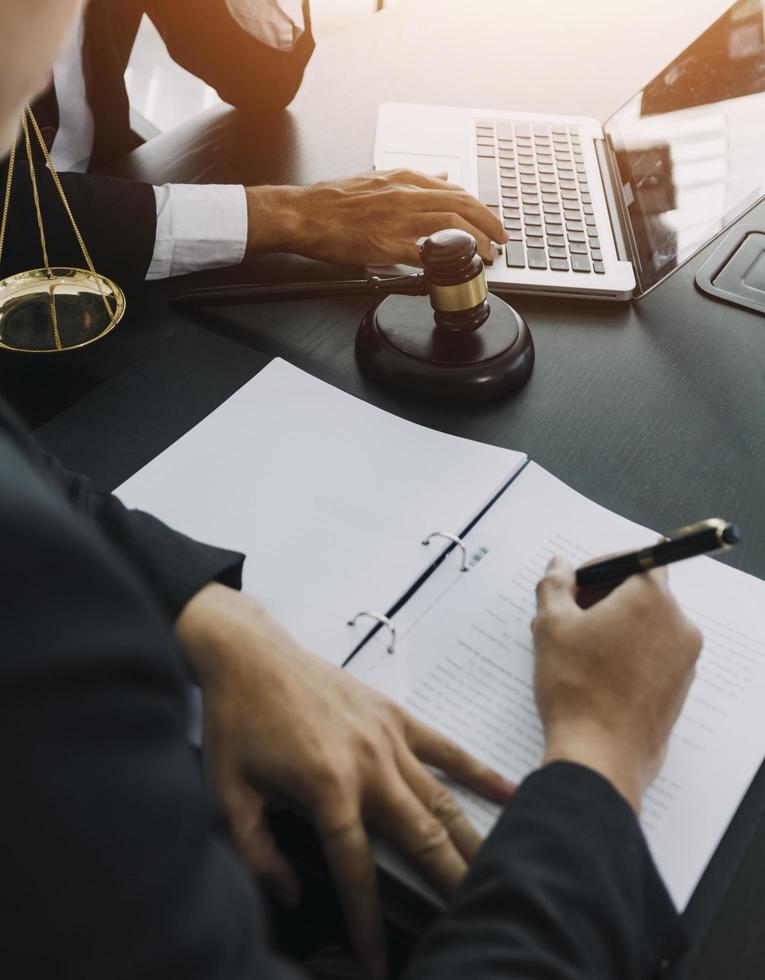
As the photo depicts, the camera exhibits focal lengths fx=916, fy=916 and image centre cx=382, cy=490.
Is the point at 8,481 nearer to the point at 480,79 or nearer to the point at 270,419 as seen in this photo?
the point at 270,419

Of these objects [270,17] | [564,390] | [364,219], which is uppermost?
[270,17]

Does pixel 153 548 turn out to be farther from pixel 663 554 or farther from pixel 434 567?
pixel 663 554

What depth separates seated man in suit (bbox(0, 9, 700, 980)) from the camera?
0.36 m

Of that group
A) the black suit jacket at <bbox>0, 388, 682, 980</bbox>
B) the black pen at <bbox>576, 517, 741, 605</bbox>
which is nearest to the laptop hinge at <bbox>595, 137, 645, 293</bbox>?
the black pen at <bbox>576, 517, 741, 605</bbox>

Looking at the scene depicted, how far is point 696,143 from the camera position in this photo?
1.07 metres

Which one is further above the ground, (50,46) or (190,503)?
(50,46)

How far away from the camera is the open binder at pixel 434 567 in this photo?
60 cm

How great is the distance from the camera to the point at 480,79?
1391 millimetres

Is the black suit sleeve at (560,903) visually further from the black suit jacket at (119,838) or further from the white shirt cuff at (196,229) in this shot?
the white shirt cuff at (196,229)

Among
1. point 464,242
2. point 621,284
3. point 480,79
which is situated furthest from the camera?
point 480,79

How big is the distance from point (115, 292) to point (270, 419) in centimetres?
23

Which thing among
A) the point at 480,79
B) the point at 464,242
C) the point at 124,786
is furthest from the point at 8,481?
the point at 480,79

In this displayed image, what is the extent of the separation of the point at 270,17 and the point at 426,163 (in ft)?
1.33

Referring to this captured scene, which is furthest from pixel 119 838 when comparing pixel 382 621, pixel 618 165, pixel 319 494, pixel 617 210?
pixel 618 165
